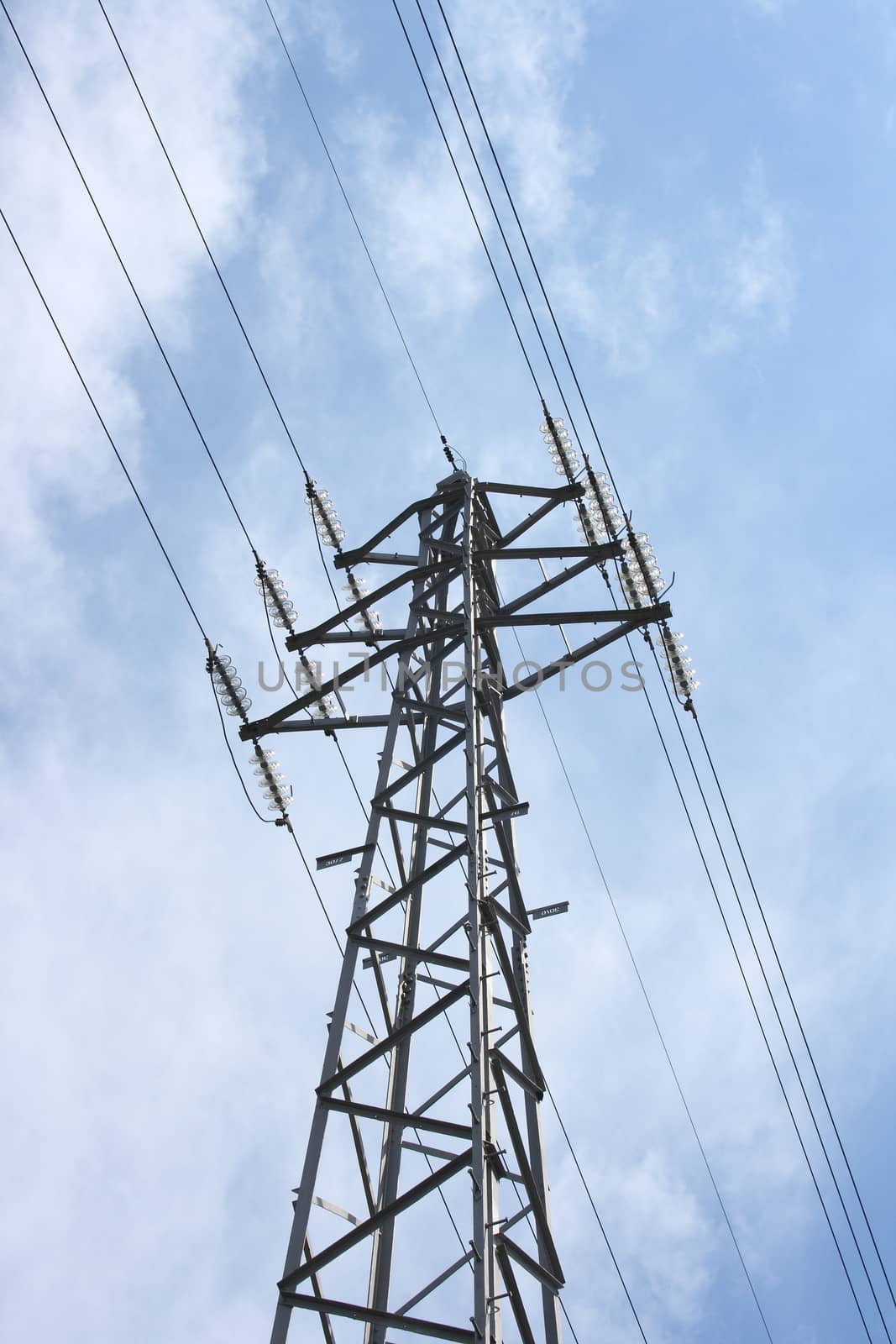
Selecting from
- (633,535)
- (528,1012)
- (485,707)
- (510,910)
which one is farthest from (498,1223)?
(633,535)

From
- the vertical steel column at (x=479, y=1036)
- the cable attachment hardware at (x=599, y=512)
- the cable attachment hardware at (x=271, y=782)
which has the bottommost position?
the vertical steel column at (x=479, y=1036)

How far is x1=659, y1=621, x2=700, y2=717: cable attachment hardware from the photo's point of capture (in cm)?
1571

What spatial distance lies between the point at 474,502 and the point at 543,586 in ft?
6.47

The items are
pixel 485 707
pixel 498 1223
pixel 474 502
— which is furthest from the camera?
pixel 474 502

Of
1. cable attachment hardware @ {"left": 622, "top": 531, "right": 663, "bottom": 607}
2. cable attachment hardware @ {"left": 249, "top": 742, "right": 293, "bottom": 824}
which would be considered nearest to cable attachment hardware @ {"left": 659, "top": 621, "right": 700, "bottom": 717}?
cable attachment hardware @ {"left": 622, "top": 531, "right": 663, "bottom": 607}

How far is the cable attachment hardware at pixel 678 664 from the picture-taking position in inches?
619

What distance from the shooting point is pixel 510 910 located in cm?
1209

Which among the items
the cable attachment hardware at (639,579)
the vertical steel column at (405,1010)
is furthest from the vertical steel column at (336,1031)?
the cable attachment hardware at (639,579)

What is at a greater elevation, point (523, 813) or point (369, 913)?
point (523, 813)

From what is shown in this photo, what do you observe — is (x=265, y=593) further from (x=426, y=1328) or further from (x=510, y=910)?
(x=426, y=1328)

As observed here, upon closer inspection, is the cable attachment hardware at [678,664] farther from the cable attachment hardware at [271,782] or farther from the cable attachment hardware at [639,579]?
the cable attachment hardware at [271,782]

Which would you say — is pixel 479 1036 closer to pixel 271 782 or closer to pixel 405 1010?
pixel 405 1010

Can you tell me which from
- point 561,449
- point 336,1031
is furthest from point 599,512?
point 336,1031

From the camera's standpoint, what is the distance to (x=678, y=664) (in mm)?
15945
